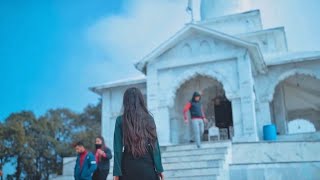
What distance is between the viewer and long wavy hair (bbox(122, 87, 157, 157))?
359cm

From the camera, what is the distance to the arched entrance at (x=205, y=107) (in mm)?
17250

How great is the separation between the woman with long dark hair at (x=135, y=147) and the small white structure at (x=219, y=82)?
11.2 meters

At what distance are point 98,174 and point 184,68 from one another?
9.33m

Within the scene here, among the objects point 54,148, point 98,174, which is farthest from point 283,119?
point 54,148

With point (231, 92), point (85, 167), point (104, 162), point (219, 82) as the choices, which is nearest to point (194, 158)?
point (104, 162)

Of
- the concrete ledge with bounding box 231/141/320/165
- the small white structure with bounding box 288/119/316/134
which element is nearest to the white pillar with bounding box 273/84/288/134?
the small white structure with bounding box 288/119/316/134

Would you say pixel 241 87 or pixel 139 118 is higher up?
pixel 241 87

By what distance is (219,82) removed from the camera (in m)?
16.3

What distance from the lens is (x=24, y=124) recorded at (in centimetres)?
2531

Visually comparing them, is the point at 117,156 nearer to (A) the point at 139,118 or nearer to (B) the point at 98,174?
(A) the point at 139,118

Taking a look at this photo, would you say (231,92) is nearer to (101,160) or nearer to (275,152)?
(275,152)

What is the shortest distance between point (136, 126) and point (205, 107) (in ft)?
49.6

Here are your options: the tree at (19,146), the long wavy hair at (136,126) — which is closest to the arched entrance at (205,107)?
the tree at (19,146)

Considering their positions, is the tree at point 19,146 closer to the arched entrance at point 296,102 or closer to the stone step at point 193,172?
the arched entrance at point 296,102
